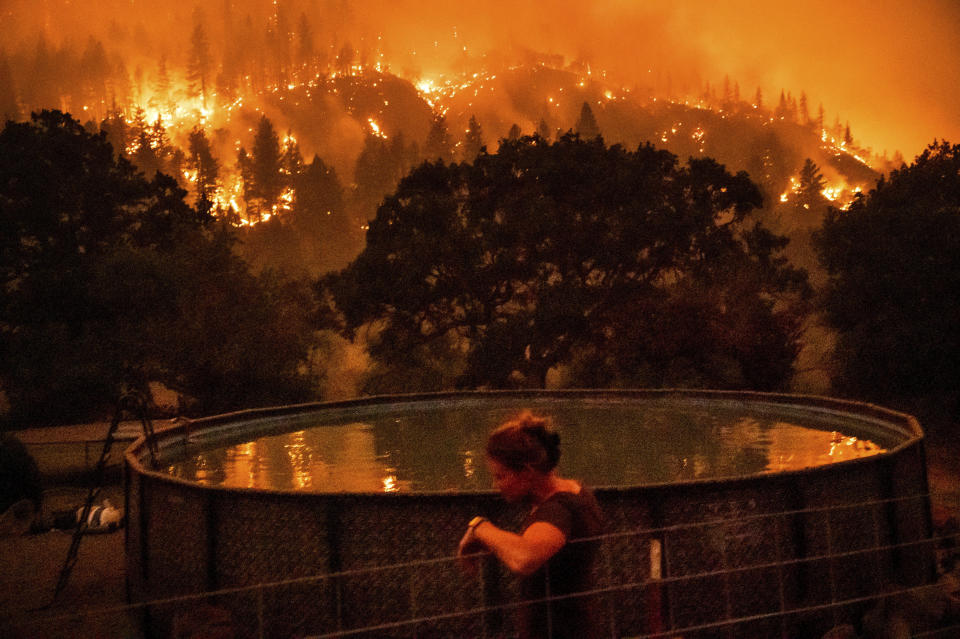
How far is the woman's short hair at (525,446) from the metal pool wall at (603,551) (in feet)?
8.02

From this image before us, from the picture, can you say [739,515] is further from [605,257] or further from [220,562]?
[605,257]

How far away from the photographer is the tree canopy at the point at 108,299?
23438 mm

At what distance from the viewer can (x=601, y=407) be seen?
1619 centimetres

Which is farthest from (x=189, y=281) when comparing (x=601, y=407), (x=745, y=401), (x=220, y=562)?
(x=220, y=562)

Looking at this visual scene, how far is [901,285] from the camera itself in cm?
2147

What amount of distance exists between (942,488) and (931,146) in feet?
46.0

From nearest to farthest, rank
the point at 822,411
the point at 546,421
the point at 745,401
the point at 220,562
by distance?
the point at 546,421
the point at 220,562
the point at 822,411
the point at 745,401

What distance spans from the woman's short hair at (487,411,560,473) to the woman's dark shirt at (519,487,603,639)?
152mm

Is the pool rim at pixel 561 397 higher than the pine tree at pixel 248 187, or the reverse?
the pine tree at pixel 248 187

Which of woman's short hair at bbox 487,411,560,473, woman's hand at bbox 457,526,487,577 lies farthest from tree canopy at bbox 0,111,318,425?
woman's short hair at bbox 487,411,560,473

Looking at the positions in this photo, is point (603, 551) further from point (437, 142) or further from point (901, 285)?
point (437, 142)

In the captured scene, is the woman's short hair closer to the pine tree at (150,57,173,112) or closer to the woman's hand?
the woman's hand

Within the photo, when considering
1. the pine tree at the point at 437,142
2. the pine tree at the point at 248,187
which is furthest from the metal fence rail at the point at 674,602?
the pine tree at the point at 437,142

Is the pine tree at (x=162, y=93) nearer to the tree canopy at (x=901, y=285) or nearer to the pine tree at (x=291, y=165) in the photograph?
the pine tree at (x=291, y=165)
